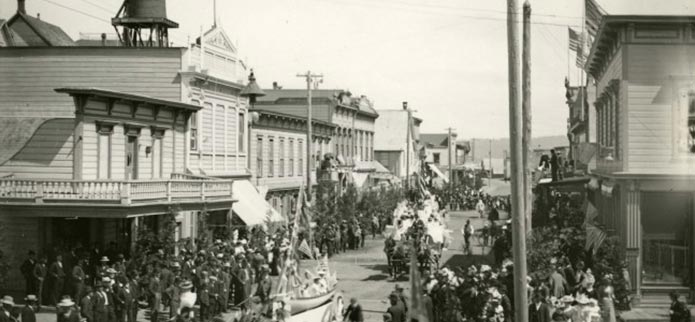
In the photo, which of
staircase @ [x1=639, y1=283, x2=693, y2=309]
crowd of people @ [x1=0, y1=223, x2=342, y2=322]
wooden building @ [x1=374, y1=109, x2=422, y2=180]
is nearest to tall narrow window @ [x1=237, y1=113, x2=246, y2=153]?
crowd of people @ [x1=0, y1=223, x2=342, y2=322]

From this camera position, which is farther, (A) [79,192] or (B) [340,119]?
(B) [340,119]

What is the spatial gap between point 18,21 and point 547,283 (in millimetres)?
41523

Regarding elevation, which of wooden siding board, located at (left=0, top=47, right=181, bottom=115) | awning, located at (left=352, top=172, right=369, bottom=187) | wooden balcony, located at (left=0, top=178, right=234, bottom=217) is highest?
wooden siding board, located at (left=0, top=47, right=181, bottom=115)

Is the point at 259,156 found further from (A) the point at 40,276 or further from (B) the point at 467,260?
(A) the point at 40,276

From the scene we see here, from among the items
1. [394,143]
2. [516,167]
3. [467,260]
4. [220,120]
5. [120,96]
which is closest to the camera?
[516,167]

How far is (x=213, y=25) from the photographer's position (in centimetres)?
3288

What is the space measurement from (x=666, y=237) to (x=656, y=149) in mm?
2686

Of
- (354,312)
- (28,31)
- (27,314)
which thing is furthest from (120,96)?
(28,31)

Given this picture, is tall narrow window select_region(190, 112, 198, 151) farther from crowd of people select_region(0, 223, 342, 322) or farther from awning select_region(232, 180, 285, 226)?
crowd of people select_region(0, 223, 342, 322)

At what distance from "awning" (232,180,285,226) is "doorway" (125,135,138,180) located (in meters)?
6.26

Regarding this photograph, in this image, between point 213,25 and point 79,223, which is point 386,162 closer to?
point 213,25

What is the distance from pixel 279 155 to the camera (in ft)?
146

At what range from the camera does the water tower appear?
3241 cm

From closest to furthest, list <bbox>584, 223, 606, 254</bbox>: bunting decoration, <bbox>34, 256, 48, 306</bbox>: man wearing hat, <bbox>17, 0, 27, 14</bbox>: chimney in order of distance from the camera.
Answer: <bbox>34, 256, 48, 306</bbox>: man wearing hat, <bbox>584, 223, 606, 254</bbox>: bunting decoration, <bbox>17, 0, 27, 14</bbox>: chimney
